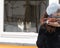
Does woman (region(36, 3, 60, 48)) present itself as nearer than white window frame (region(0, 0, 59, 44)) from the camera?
Yes

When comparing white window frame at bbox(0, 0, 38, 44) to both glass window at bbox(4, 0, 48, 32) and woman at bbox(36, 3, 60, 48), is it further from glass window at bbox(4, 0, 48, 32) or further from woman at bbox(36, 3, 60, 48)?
woman at bbox(36, 3, 60, 48)

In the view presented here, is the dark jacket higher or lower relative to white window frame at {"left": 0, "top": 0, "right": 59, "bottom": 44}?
higher

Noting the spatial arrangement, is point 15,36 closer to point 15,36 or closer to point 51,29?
point 15,36

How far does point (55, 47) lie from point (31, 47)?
189cm

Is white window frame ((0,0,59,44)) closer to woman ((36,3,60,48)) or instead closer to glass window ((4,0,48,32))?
glass window ((4,0,48,32))

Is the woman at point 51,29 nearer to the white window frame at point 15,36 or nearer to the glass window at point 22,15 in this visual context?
the white window frame at point 15,36

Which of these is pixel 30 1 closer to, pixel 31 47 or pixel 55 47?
pixel 31 47

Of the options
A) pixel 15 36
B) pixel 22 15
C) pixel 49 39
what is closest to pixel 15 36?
pixel 15 36

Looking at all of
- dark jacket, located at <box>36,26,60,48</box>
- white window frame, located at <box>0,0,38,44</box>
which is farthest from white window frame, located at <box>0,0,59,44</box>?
dark jacket, located at <box>36,26,60,48</box>

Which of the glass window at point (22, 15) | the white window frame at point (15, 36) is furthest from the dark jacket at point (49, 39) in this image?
the glass window at point (22, 15)

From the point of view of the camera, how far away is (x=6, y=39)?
14.6 ft

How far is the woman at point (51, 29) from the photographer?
241 cm

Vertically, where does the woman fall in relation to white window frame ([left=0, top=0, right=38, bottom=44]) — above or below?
above

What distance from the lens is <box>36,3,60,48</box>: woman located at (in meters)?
2.41
